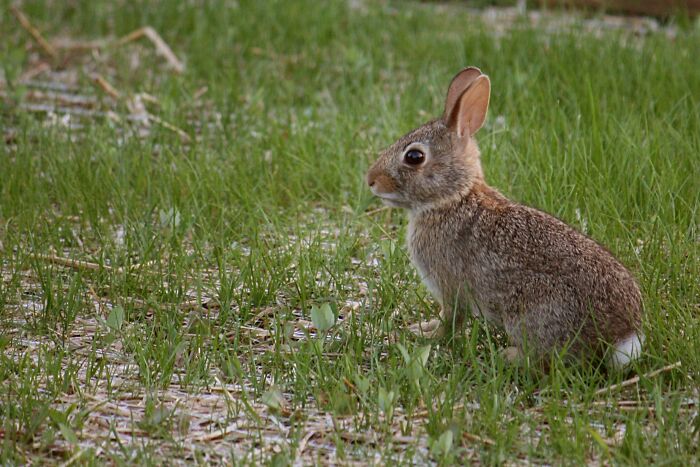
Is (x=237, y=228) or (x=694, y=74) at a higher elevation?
(x=694, y=74)

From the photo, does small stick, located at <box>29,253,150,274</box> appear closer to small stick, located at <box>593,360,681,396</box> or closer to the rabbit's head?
the rabbit's head

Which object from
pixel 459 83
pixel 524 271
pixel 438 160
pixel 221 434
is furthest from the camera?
pixel 459 83

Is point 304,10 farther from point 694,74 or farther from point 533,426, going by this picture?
point 533,426

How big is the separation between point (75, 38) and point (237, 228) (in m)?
4.29

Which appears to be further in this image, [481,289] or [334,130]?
[334,130]

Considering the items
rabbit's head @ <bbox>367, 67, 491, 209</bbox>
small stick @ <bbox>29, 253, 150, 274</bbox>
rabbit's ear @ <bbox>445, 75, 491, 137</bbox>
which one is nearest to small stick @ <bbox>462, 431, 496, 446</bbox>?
rabbit's head @ <bbox>367, 67, 491, 209</bbox>

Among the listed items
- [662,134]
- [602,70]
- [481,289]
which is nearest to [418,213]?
[481,289]

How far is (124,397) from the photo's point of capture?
398cm

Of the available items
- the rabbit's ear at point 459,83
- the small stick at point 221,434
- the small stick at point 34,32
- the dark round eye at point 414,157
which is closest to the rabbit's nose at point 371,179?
the dark round eye at point 414,157

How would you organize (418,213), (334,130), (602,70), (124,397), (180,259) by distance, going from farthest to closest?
(602,70) < (334,130) < (180,259) < (418,213) < (124,397)

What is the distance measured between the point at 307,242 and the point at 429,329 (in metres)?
1.08

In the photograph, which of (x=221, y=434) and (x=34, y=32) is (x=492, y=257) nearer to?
(x=221, y=434)

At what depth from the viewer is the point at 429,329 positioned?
4543mm

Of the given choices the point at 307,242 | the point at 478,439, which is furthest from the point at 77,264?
the point at 478,439
